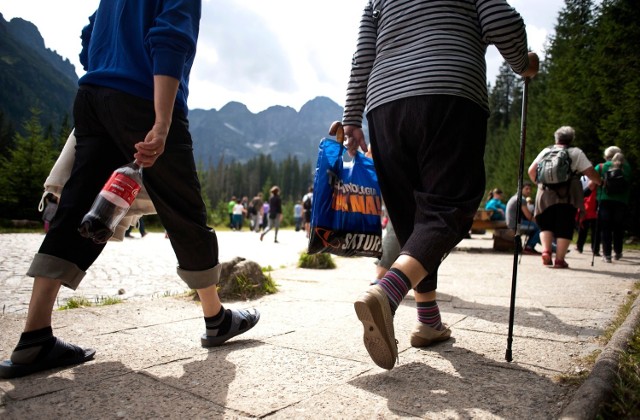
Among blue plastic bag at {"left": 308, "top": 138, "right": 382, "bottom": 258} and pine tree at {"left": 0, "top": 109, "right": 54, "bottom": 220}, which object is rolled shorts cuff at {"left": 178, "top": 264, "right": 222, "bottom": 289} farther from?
pine tree at {"left": 0, "top": 109, "right": 54, "bottom": 220}

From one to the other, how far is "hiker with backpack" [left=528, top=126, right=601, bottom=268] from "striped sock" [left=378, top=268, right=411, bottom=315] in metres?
4.64

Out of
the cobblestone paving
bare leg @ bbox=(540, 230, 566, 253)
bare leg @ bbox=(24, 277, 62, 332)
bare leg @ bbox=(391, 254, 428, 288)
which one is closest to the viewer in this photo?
bare leg @ bbox=(391, 254, 428, 288)

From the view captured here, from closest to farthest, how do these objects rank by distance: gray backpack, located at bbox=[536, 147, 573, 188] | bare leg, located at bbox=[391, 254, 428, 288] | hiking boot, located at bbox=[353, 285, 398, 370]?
1. hiking boot, located at bbox=[353, 285, 398, 370]
2. bare leg, located at bbox=[391, 254, 428, 288]
3. gray backpack, located at bbox=[536, 147, 573, 188]

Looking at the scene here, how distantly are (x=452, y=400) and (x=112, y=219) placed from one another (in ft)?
4.81

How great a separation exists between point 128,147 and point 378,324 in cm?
133

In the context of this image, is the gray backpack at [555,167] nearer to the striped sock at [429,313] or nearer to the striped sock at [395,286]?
the striped sock at [429,313]

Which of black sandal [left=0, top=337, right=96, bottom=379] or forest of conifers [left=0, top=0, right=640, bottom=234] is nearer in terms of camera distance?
black sandal [left=0, top=337, right=96, bottom=379]

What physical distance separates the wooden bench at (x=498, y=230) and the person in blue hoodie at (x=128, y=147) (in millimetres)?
8784

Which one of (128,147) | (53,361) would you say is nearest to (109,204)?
(128,147)

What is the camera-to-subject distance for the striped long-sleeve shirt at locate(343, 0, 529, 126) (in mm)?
1929

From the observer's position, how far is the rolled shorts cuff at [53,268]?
186cm

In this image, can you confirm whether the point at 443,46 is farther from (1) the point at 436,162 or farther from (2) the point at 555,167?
(2) the point at 555,167

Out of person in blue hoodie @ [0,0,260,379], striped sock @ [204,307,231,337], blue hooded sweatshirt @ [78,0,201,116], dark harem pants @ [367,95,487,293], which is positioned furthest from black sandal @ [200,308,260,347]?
blue hooded sweatshirt @ [78,0,201,116]

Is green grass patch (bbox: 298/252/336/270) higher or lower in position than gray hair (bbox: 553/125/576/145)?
lower
